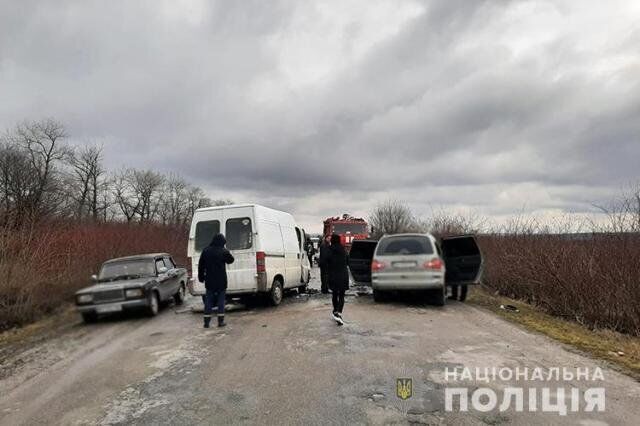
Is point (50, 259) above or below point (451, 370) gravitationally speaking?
above

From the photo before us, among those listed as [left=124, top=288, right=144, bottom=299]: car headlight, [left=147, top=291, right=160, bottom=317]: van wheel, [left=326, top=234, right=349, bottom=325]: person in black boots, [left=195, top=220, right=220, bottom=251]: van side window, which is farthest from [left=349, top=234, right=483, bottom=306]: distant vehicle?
[left=124, top=288, right=144, bottom=299]: car headlight

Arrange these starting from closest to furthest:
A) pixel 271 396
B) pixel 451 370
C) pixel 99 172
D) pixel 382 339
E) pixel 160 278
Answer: pixel 271 396 < pixel 451 370 < pixel 382 339 < pixel 160 278 < pixel 99 172

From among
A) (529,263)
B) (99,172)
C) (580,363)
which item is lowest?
(580,363)

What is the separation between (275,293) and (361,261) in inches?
136

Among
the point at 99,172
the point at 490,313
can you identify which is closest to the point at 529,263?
the point at 490,313

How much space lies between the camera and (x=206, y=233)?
12.8 metres

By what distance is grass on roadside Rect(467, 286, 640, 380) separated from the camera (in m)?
7.44

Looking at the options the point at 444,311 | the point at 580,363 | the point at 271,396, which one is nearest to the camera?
the point at 271,396

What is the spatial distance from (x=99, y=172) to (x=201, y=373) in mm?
72142

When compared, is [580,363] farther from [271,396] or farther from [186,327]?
[186,327]

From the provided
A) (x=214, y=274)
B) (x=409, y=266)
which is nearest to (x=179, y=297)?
(x=214, y=274)

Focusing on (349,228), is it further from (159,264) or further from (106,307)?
(106,307)

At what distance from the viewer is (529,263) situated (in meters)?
14.9

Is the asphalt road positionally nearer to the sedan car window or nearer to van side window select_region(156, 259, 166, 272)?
the sedan car window
